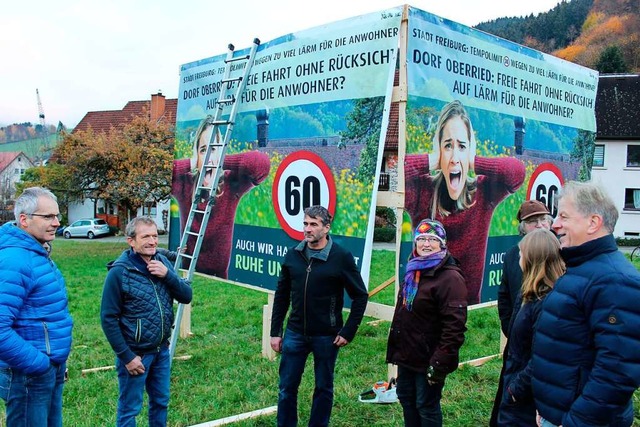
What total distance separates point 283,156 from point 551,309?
4.26 m

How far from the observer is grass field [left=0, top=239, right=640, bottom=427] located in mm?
5211

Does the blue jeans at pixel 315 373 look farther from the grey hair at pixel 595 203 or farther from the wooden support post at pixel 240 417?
the grey hair at pixel 595 203

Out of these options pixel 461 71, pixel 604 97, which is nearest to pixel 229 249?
pixel 461 71

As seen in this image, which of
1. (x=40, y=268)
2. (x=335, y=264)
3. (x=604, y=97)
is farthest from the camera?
(x=604, y=97)

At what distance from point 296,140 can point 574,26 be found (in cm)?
8539

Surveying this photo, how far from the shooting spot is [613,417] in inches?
96.0

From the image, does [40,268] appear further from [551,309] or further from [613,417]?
[613,417]

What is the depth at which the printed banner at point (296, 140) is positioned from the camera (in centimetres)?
545

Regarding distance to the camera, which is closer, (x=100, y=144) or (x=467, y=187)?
(x=467, y=187)

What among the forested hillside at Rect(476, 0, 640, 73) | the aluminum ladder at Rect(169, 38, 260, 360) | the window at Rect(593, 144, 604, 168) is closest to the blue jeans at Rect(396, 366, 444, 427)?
the aluminum ladder at Rect(169, 38, 260, 360)

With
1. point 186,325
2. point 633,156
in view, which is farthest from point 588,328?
point 633,156

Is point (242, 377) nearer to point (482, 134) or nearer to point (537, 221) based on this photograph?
point (537, 221)

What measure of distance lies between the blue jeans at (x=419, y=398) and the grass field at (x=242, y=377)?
900 mm

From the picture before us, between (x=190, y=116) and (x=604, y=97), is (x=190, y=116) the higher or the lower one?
the lower one
